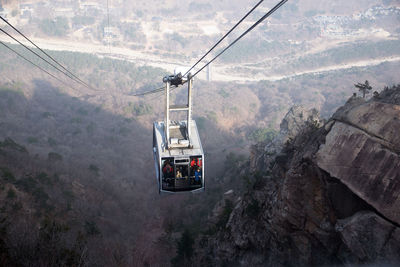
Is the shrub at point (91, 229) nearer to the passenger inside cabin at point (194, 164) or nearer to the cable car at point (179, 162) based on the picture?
the cable car at point (179, 162)

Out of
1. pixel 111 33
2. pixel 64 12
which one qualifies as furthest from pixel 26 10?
pixel 111 33

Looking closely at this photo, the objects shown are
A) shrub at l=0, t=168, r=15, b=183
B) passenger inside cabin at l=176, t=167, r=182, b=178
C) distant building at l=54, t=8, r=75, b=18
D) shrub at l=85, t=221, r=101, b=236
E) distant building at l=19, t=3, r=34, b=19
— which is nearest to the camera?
passenger inside cabin at l=176, t=167, r=182, b=178

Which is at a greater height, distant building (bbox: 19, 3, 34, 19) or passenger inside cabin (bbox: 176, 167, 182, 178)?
distant building (bbox: 19, 3, 34, 19)

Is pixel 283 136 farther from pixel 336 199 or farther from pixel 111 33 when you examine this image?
pixel 111 33

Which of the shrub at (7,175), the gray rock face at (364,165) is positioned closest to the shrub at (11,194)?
the shrub at (7,175)

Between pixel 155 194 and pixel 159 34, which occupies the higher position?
pixel 159 34

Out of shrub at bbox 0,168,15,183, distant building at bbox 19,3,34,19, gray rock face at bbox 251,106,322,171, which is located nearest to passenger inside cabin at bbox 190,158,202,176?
gray rock face at bbox 251,106,322,171

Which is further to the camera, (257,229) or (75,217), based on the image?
(75,217)

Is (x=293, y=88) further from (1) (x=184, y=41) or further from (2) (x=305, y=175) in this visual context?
(2) (x=305, y=175)

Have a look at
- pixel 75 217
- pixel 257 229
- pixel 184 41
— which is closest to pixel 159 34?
pixel 184 41

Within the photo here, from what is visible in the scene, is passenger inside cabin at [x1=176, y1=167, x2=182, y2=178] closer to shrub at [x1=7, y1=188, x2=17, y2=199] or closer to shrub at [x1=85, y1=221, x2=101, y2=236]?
shrub at [x1=85, y1=221, x2=101, y2=236]
